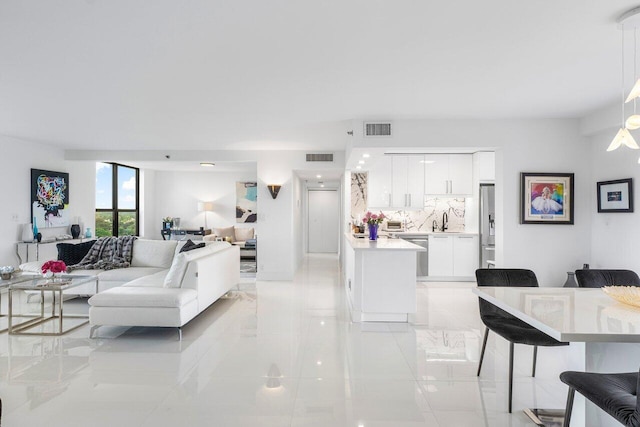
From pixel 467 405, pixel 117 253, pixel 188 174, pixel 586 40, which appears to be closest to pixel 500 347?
pixel 467 405

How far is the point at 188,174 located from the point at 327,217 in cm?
428

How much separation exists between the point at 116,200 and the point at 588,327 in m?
10.3

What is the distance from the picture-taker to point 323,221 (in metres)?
11.6

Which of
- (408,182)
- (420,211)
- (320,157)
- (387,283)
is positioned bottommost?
(387,283)

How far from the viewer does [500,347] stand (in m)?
3.56

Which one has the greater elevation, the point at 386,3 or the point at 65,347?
the point at 386,3

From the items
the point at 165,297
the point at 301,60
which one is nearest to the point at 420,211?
the point at 301,60

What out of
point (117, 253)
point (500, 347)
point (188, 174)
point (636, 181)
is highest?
point (188, 174)

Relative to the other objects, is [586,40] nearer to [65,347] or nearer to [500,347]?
[500,347]

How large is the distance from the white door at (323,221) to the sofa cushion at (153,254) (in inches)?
246

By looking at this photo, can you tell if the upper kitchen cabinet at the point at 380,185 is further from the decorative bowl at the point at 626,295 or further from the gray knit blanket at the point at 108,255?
the decorative bowl at the point at 626,295

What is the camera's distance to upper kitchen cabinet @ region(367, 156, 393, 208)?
23.1 feet

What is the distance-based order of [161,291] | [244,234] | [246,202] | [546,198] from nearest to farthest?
[161,291] → [546,198] → [244,234] → [246,202]

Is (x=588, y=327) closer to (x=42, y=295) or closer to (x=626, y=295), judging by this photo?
(x=626, y=295)
